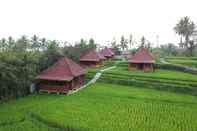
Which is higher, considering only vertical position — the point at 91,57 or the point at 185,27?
the point at 185,27

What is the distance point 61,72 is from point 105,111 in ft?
31.1

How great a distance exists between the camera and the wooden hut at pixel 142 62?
3814cm

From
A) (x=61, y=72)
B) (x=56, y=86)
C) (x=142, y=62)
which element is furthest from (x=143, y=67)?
(x=56, y=86)

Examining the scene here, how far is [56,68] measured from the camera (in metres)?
29.0

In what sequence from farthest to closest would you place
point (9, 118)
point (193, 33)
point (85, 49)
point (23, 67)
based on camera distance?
point (193, 33)
point (85, 49)
point (23, 67)
point (9, 118)

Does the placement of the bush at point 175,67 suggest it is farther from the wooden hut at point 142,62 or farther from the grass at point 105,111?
the grass at point 105,111

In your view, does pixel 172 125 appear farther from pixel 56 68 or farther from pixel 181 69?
pixel 181 69

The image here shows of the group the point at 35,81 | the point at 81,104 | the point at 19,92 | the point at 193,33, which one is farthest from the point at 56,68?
the point at 193,33

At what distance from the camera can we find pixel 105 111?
2033 centimetres

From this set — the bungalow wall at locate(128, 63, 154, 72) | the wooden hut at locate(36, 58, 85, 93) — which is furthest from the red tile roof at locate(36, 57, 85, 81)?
the bungalow wall at locate(128, 63, 154, 72)

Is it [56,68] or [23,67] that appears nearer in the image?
[23,67]

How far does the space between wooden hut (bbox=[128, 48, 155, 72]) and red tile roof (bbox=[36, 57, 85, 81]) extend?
10886mm

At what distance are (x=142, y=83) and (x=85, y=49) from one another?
1785 cm

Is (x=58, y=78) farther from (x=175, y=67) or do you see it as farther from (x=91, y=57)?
(x=175, y=67)
